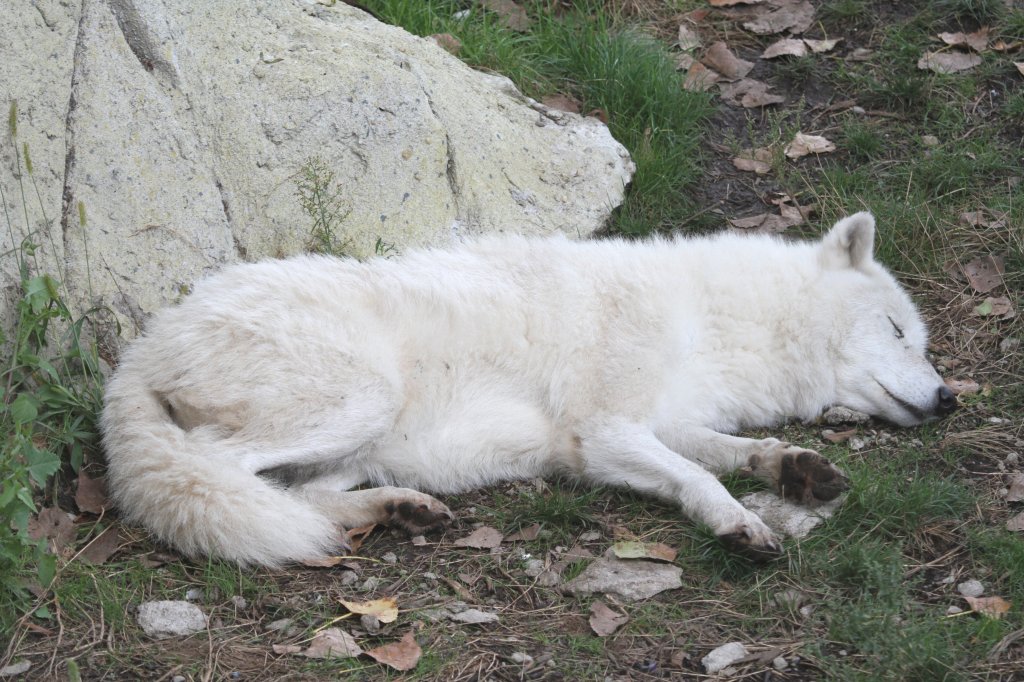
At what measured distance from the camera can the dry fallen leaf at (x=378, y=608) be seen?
329 cm

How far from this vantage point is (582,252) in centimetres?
468

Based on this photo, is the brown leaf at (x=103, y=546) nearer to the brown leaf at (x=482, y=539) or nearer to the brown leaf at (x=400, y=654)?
the brown leaf at (x=400, y=654)

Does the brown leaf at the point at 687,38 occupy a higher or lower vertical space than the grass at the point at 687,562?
higher

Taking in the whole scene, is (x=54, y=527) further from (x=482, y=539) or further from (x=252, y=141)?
(x=252, y=141)

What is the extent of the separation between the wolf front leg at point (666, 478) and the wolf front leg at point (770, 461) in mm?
161

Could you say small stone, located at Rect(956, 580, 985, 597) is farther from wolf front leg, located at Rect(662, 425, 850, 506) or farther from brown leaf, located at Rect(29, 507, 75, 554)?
brown leaf, located at Rect(29, 507, 75, 554)

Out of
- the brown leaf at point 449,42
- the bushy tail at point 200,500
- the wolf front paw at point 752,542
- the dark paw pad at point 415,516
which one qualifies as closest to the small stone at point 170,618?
the bushy tail at point 200,500

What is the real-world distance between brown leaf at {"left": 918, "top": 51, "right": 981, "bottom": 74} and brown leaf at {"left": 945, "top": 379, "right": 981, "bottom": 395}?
8.24ft

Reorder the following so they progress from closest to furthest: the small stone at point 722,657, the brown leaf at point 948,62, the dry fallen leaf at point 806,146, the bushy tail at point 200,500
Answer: the small stone at point 722,657 → the bushy tail at point 200,500 → the dry fallen leaf at point 806,146 → the brown leaf at point 948,62

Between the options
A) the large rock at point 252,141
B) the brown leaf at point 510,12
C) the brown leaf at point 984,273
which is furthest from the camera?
the brown leaf at point 510,12

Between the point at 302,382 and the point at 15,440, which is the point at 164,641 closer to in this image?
the point at 15,440

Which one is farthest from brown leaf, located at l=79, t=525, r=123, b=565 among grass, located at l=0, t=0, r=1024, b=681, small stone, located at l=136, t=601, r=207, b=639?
small stone, located at l=136, t=601, r=207, b=639

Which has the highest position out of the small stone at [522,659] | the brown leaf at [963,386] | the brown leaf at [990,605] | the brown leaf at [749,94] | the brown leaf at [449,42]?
the brown leaf at [449,42]

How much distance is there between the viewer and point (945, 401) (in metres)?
4.41
